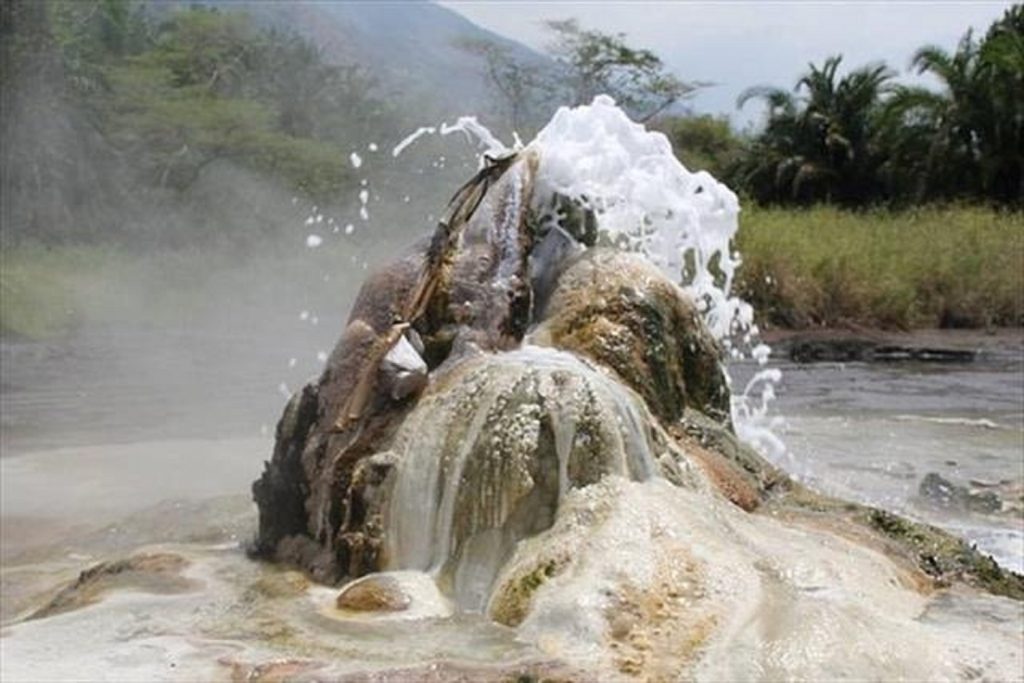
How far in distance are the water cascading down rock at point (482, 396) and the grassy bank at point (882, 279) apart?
43.1 ft

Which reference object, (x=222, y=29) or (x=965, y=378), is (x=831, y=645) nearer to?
(x=965, y=378)

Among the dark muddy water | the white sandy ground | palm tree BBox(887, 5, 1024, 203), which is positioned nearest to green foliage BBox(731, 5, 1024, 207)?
palm tree BBox(887, 5, 1024, 203)

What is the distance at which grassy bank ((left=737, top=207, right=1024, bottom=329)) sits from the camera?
18844 millimetres

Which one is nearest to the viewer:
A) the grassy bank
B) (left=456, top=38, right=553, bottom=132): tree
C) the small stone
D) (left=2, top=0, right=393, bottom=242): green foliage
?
the small stone

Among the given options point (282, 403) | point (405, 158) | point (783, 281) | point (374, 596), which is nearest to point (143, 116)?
point (405, 158)

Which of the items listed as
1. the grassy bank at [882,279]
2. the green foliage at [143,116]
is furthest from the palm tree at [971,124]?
the green foliage at [143,116]

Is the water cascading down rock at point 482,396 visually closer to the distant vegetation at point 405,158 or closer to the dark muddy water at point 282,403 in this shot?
the dark muddy water at point 282,403

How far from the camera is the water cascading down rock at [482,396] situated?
4.56 metres

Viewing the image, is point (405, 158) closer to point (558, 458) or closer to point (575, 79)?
point (575, 79)

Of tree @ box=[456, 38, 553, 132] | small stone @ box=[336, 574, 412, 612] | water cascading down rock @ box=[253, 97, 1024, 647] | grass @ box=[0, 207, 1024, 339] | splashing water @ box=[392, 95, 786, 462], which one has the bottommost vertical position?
grass @ box=[0, 207, 1024, 339]

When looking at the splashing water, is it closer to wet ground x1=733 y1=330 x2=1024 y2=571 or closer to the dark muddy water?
wet ground x1=733 y1=330 x2=1024 y2=571

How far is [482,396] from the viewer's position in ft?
15.6

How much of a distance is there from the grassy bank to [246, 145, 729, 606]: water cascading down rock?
1314 cm

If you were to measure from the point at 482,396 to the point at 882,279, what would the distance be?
15.3m
